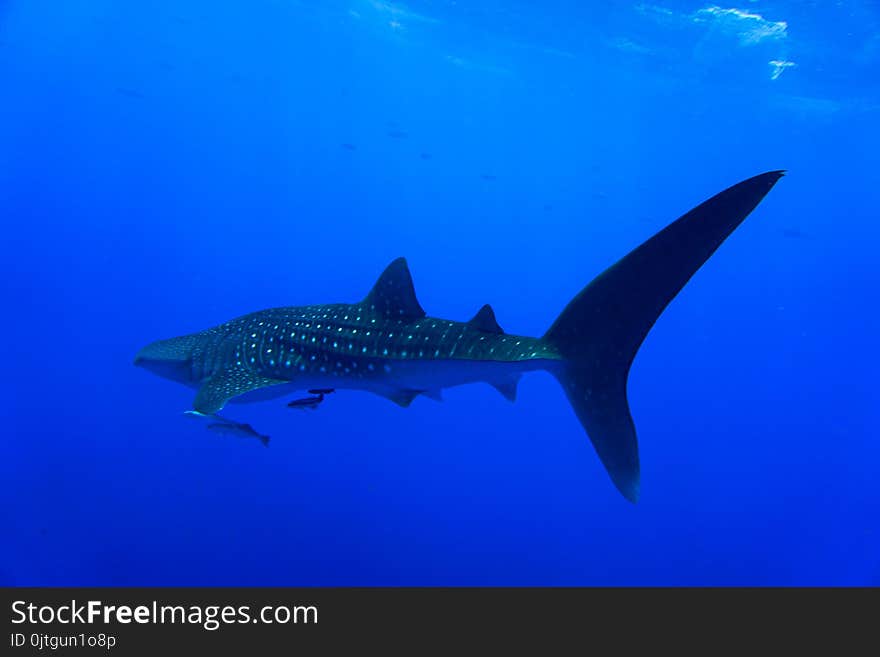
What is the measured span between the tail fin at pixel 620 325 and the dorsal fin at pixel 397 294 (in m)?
1.36

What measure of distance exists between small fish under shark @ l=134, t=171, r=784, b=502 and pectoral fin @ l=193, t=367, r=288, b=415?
0.01 metres

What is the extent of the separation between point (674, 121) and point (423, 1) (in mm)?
17422

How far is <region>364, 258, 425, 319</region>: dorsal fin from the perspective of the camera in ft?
16.9

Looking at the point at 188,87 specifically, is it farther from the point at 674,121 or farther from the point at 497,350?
the point at 497,350

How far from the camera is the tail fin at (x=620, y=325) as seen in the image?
11.4 feet

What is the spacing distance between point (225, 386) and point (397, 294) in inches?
75.8

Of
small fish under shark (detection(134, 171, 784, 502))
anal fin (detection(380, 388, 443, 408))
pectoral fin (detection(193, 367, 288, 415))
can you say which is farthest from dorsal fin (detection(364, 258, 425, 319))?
pectoral fin (detection(193, 367, 288, 415))

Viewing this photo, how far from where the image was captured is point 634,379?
2980 centimetres

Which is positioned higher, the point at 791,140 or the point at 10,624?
the point at 791,140

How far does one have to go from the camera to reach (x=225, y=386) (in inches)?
222

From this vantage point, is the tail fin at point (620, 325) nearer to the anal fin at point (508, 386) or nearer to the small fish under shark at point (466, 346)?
the small fish under shark at point (466, 346)

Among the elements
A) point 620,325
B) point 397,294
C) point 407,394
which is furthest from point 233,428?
point 620,325

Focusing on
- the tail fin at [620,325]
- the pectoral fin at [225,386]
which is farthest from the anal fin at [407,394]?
the tail fin at [620,325]

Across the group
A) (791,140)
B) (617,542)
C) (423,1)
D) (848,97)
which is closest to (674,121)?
(791,140)
